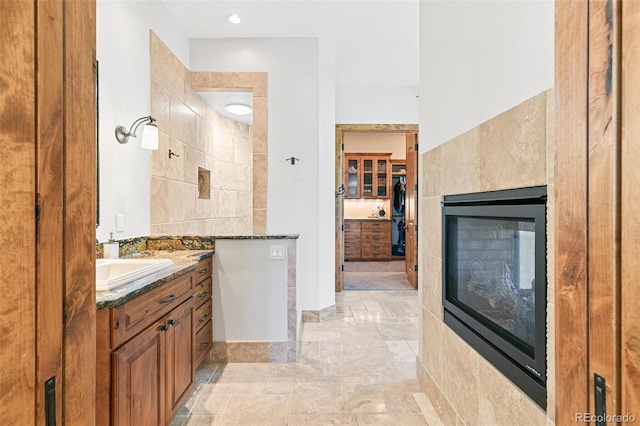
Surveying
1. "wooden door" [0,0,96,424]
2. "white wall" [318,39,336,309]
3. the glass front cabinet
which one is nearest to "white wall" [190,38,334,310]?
"white wall" [318,39,336,309]

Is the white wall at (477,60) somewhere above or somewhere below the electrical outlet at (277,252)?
above

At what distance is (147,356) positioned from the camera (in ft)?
4.97

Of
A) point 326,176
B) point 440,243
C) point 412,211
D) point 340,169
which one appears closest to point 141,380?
point 440,243

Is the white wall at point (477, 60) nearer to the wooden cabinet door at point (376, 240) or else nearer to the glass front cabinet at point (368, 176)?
the wooden cabinet door at point (376, 240)

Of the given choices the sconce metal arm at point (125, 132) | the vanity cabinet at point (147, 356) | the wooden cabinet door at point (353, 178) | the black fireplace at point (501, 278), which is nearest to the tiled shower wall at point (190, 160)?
the sconce metal arm at point (125, 132)

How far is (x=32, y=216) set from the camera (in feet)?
1.57

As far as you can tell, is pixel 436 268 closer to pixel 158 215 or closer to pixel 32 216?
pixel 32 216

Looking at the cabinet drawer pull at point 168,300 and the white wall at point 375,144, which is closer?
the cabinet drawer pull at point 168,300

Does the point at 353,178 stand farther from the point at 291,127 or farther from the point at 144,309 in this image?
the point at 144,309

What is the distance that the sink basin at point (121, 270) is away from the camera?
140cm

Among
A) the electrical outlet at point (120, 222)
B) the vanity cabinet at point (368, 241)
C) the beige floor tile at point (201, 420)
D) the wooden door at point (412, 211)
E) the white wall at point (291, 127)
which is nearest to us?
the beige floor tile at point (201, 420)

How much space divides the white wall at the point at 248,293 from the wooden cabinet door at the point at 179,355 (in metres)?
0.58

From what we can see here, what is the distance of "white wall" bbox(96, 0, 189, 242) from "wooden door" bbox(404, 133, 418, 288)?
141 inches

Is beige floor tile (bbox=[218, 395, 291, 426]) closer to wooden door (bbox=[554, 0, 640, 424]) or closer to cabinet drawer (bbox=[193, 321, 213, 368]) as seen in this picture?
A: cabinet drawer (bbox=[193, 321, 213, 368])
